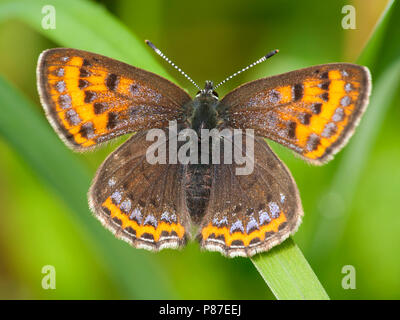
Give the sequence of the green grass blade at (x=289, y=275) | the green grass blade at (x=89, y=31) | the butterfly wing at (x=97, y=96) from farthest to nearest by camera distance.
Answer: the green grass blade at (x=89, y=31) < the butterfly wing at (x=97, y=96) < the green grass blade at (x=289, y=275)

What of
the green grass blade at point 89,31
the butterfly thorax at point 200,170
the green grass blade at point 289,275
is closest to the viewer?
the green grass blade at point 289,275

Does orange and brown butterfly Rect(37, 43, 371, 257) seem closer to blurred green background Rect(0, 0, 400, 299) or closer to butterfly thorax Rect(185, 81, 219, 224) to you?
butterfly thorax Rect(185, 81, 219, 224)

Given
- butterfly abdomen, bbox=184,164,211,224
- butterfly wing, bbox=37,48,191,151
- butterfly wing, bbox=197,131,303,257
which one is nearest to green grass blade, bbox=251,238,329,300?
butterfly wing, bbox=197,131,303,257

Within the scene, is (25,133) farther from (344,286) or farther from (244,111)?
(344,286)

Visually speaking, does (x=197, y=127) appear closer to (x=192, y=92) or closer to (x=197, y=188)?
(x=197, y=188)

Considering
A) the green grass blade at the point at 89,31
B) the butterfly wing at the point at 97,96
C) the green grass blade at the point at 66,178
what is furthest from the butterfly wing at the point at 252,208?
the green grass blade at the point at 89,31

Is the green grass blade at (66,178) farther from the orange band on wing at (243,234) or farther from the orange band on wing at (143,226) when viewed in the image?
the orange band on wing at (243,234)

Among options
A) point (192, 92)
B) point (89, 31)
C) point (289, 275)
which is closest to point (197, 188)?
point (289, 275)
